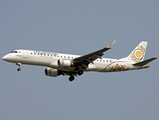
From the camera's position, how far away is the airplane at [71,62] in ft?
139

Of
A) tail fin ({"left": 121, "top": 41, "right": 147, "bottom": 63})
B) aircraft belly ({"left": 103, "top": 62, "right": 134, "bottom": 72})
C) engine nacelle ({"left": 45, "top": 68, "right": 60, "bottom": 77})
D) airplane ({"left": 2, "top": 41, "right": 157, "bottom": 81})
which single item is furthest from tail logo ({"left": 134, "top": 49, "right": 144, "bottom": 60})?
engine nacelle ({"left": 45, "top": 68, "right": 60, "bottom": 77})

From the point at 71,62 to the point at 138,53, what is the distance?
44.4ft

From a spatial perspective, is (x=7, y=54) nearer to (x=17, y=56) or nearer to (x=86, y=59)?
(x=17, y=56)

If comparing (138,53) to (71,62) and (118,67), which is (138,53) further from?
(71,62)

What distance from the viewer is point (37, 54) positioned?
42.5m

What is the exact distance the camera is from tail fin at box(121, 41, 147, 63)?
49194 millimetres

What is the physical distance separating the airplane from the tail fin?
25.0 inches

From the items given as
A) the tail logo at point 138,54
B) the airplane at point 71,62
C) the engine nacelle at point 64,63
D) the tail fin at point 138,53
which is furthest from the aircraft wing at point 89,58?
the tail logo at point 138,54

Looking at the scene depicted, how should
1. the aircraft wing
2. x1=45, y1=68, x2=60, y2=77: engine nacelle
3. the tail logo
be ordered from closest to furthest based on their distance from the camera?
the aircraft wing, x1=45, y1=68, x2=60, y2=77: engine nacelle, the tail logo

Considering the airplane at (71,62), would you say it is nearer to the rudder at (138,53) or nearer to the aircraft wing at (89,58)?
the aircraft wing at (89,58)

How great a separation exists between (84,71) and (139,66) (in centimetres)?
907

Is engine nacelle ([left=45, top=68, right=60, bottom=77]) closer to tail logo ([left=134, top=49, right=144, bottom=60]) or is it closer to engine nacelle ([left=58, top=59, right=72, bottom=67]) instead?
engine nacelle ([left=58, top=59, right=72, bottom=67])

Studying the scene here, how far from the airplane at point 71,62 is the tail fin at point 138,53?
0.64m

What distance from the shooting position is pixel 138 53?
165 ft
